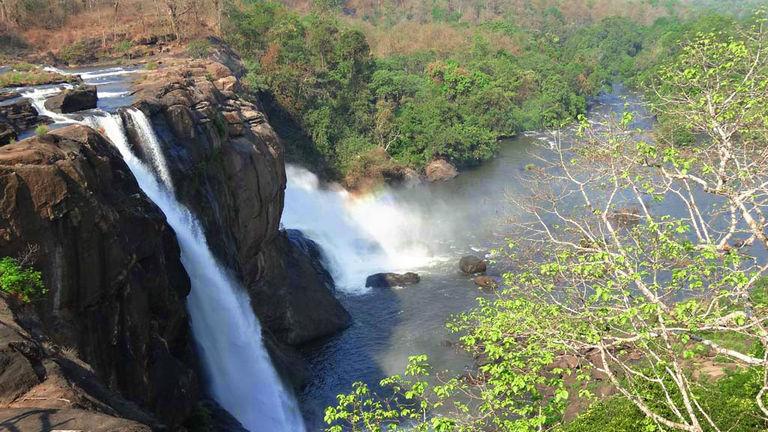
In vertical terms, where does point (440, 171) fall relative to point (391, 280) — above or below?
below

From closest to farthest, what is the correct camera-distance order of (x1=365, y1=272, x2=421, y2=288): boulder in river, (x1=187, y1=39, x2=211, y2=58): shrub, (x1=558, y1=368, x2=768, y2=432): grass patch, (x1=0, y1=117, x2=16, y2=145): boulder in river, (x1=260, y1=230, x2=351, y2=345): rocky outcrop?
(x1=558, y1=368, x2=768, y2=432): grass patch, (x1=0, y1=117, x2=16, y2=145): boulder in river, (x1=260, y1=230, x2=351, y2=345): rocky outcrop, (x1=365, y1=272, x2=421, y2=288): boulder in river, (x1=187, y1=39, x2=211, y2=58): shrub

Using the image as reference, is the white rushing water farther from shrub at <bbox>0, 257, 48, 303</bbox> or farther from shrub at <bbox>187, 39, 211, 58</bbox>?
shrub at <bbox>0, 257, 48, 303</bbox>

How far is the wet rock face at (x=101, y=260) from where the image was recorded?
45.1 feet

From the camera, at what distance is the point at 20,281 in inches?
506

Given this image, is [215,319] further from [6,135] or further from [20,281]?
[20,281]

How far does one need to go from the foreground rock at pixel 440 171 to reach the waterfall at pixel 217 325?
33.0m

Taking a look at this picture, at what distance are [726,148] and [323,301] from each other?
21.6 metres

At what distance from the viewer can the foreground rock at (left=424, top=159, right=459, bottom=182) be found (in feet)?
177

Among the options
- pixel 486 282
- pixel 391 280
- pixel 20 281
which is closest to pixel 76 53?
pixel 391 280

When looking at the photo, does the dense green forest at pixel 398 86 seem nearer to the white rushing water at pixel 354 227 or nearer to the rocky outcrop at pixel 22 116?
the white rushing water at pixel 354 227

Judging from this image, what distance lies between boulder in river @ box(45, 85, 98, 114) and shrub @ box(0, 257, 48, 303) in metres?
13.0

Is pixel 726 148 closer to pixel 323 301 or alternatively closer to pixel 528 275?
pixel 528 275

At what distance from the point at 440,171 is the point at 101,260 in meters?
41.3

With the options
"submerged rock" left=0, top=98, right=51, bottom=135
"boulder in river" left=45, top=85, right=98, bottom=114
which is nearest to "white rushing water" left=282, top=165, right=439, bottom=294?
"boulder in river" left=45, top=85, right=98, bottom=114
